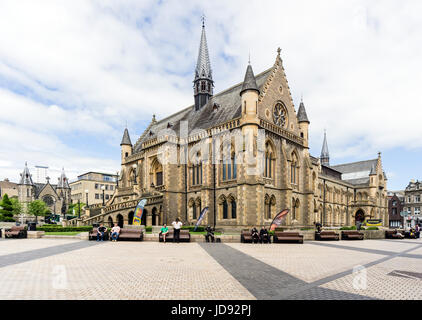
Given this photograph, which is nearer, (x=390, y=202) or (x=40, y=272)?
(x=40, y=272)

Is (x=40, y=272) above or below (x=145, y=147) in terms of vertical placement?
below

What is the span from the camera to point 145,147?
127 feet

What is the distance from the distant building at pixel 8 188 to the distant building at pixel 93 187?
58.3 feet

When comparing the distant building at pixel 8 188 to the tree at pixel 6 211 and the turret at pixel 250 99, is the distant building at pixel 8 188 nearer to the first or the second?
the tree at pixel 6 211

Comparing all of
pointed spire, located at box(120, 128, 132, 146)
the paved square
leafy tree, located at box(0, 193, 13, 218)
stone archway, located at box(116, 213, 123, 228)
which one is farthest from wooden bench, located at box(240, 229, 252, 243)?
leafy tree, located at box(0, 193, 13, 218)

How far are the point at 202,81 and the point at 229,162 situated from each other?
1724cm

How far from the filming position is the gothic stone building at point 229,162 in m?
27.7

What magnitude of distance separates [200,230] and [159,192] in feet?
35.0

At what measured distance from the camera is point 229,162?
30.0m

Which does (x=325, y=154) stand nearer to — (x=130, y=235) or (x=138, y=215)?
(x=138, y=215)
